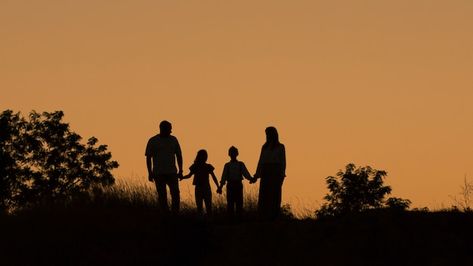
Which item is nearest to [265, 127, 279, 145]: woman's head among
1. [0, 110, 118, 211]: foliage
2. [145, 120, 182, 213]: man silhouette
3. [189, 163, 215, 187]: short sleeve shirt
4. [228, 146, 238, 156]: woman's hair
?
[145, 120, 182, 213]: man silhouette

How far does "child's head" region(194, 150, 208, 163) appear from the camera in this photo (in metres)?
25.0

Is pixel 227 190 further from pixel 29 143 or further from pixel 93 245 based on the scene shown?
pixel 29 143

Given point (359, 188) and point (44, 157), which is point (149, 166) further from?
point (44, 157)

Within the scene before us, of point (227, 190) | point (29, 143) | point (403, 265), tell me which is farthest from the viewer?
point (29, 143)

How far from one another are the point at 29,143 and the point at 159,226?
119 ft

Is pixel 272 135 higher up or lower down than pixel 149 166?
higher up

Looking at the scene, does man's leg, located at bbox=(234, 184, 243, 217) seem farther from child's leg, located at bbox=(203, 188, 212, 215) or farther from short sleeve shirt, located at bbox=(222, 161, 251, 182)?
child's leg, located at bbox=(203, 188, 212, 215)

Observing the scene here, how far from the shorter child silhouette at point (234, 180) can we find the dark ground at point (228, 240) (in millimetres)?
4109

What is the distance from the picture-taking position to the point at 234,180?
24453 mm

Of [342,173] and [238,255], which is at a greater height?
[342,173]

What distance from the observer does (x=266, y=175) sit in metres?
22.0

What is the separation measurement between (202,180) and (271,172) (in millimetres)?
3319

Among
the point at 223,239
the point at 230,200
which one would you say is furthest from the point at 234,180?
the point at 223,239

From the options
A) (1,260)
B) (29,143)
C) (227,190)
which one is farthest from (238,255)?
(29,143)
